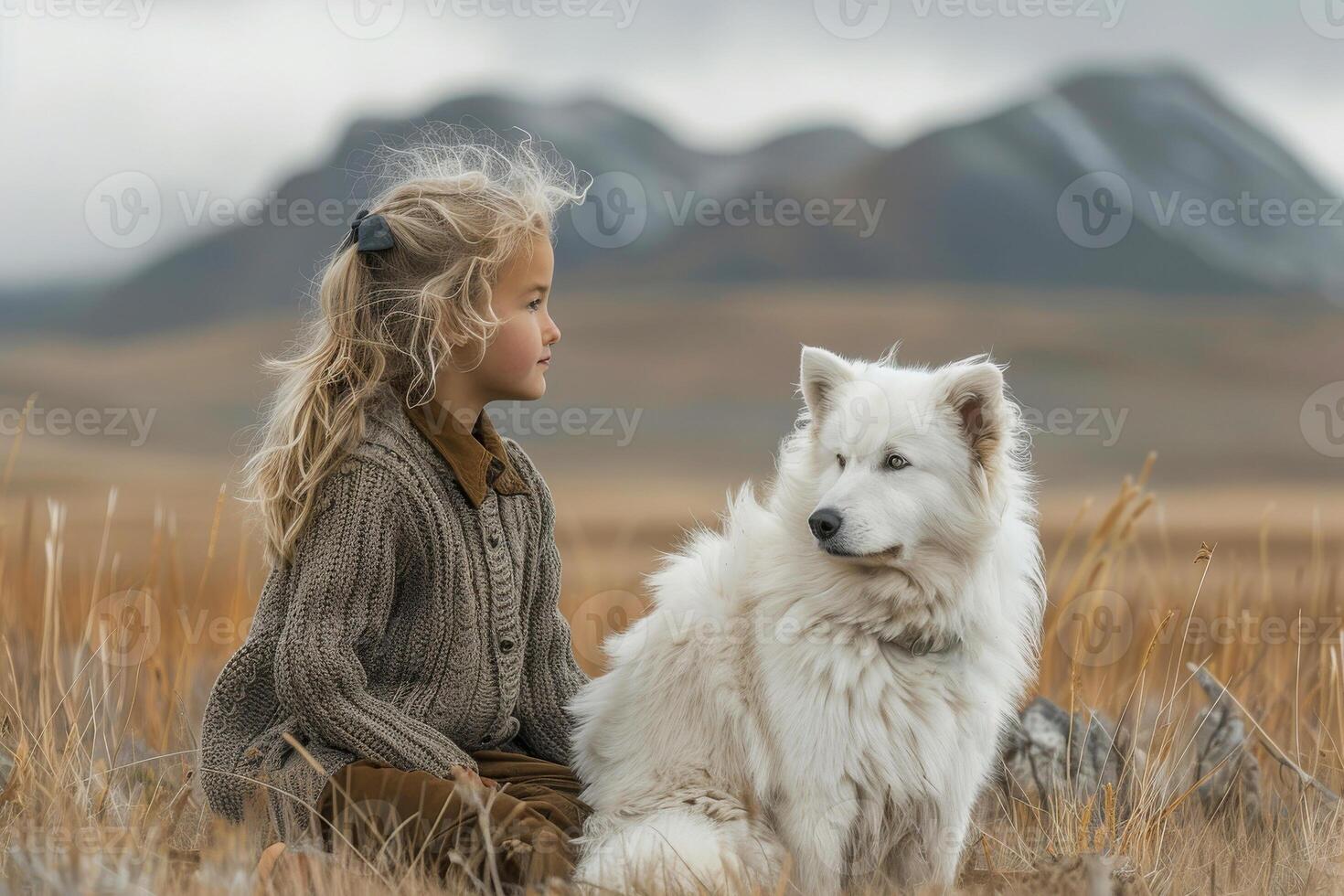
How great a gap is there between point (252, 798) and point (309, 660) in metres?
0.60

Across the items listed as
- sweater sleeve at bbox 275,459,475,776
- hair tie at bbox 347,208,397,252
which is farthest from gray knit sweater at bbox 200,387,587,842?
hair tie at bbox 347,208,397,252

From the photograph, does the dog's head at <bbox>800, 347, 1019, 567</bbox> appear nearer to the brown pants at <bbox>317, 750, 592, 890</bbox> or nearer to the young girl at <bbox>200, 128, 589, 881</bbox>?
the young girl at <bbox>200, 128, 589, 881</bbox>

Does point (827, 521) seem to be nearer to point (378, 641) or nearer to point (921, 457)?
point (921, 457)

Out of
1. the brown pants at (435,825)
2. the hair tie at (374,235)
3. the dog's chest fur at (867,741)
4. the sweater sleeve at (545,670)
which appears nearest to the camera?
the brown pants at (435,825)

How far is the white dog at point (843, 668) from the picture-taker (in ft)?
11.2

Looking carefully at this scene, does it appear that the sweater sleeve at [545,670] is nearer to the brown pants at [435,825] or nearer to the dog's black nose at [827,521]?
the brown pants at [435,825]

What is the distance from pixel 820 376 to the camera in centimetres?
379

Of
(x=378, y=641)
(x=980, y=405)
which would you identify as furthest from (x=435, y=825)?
(x=980, y=405)

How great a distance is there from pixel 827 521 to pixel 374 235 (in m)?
1.77

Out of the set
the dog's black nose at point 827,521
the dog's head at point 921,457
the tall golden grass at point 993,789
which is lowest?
the tall golden grass at point 993,789

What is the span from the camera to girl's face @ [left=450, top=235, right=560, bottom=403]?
12.2ft

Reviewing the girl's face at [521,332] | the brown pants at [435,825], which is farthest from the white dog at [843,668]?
the girl's face at [521,332]

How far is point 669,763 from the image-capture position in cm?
353

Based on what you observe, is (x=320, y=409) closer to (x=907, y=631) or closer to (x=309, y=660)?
(x=309, y=660)
